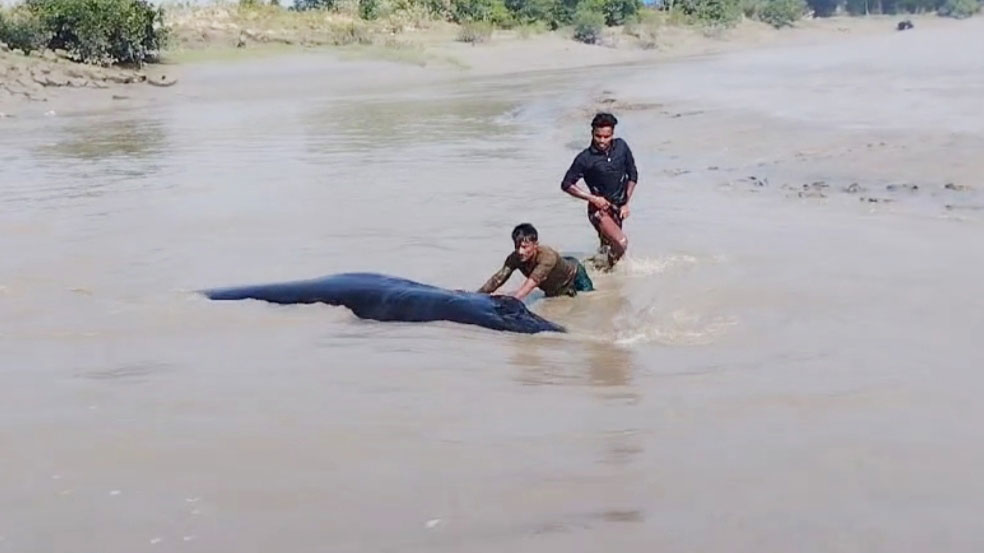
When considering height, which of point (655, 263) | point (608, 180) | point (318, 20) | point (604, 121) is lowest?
point (655, 263)

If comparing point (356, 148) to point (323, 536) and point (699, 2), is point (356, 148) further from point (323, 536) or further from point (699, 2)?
point (699, 2)

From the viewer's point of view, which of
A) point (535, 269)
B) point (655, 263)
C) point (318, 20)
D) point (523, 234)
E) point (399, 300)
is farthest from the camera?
point (318, 20)

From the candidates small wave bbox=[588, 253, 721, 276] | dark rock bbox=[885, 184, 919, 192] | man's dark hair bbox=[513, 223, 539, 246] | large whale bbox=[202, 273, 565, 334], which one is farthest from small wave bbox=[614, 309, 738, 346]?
dark rock bbox=[885, 184, 919, 192]

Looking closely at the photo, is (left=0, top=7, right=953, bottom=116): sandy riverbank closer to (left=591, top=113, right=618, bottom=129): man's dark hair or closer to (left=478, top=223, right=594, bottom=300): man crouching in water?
(left=591, top=113, right=618, bottom=129): man's dark hair

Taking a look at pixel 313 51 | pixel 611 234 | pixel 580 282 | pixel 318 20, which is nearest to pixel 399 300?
pixel 580 282

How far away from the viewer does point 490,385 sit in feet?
18.3

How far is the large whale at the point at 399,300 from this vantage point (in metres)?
6.88

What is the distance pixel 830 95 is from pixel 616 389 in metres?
20.1

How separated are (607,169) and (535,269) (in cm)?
151

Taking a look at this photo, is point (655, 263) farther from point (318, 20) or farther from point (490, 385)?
point (318, 20)

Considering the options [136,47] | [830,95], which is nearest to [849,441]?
[830,95]

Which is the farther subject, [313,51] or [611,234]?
[313,51]

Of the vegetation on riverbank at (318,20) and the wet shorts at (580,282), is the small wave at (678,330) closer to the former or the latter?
the wet shorts at (580,282)

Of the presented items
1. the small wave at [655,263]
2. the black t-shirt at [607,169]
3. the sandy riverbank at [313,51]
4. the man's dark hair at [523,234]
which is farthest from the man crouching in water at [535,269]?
the sandy riverbank at [313,51]
